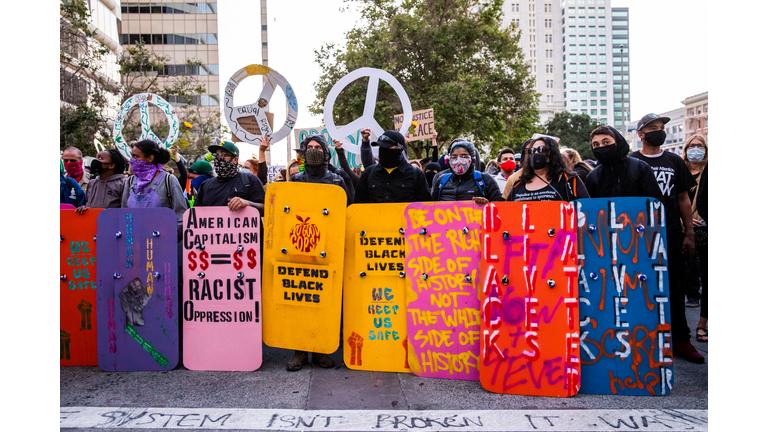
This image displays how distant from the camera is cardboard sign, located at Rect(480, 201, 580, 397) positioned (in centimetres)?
342

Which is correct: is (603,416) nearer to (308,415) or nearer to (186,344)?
(308,415)

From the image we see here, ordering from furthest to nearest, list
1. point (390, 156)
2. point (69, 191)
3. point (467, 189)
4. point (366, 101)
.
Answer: point (366, 101) < point (69, 191) < point (390, 156) < point (467, 189)

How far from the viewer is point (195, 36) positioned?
52438 mm

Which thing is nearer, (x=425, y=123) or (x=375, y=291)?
(x=375, y=291)

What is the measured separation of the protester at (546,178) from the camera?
3822mm

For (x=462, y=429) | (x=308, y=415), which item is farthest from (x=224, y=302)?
(x=462, y=429)

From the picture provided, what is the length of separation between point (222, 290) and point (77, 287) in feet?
4.17

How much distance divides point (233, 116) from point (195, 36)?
53.4 meters

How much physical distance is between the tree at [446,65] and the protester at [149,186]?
51.6 feet

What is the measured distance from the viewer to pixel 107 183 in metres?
4.61

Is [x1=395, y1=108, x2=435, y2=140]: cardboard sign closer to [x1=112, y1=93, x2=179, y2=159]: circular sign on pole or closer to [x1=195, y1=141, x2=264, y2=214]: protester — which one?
[x1=112, y1=93, x2=179, y2=159]: circular sign on pole

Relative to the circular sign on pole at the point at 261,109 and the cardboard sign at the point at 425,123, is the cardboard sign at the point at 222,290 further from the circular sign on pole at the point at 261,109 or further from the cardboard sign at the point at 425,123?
the cardboard sign at the point at 425,123

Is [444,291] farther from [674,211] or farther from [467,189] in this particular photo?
[674,211]


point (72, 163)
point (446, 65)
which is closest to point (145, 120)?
point (72, 163)
